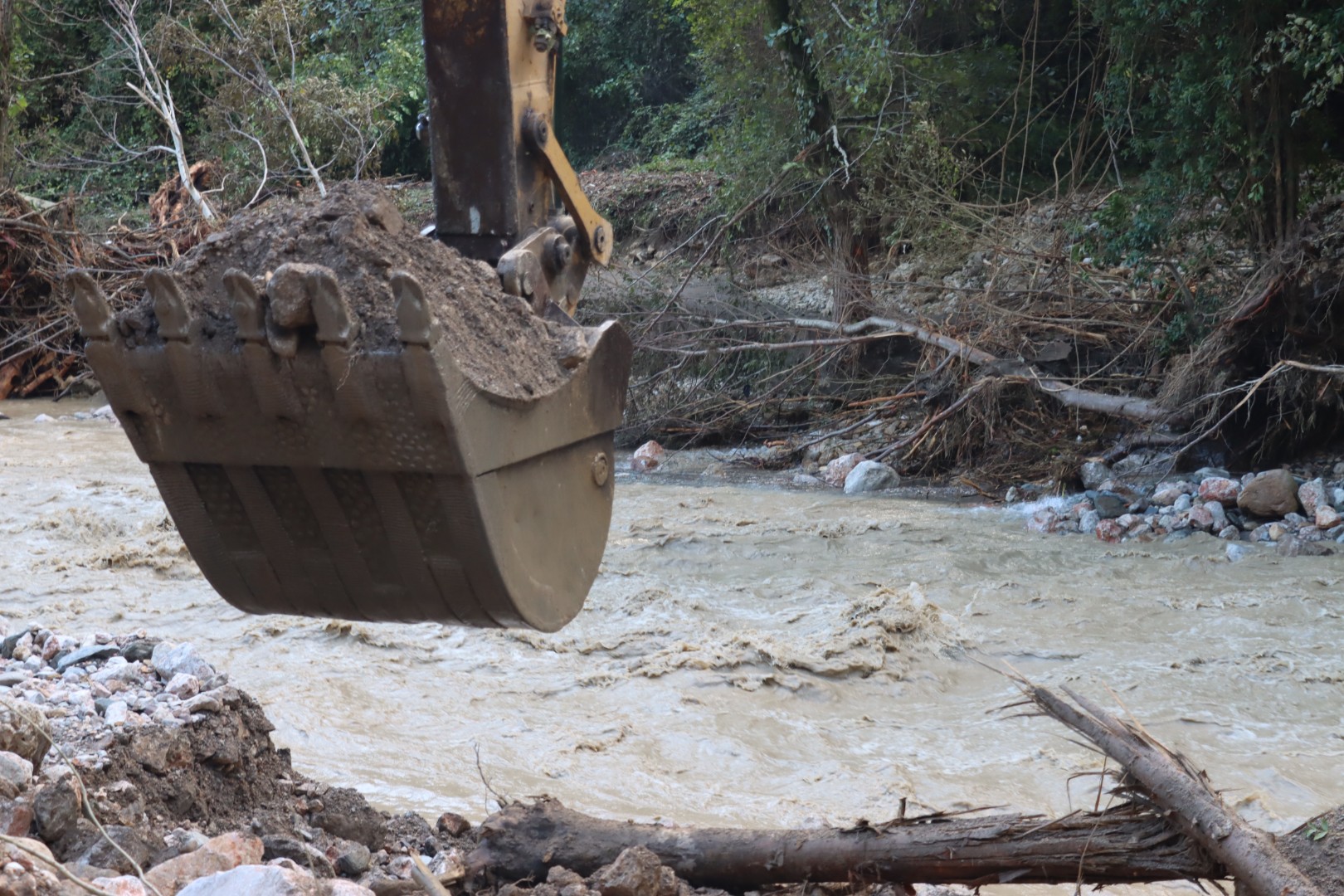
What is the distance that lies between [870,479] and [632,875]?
6.72 meters

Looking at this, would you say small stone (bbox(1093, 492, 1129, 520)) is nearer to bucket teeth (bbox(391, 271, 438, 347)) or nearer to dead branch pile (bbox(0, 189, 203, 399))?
bucket teeth (bbox(391, 271, 438, 347))

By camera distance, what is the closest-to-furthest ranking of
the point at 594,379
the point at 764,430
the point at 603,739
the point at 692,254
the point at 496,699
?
1. the point at 594,379
2. the point at 603,739
3. the point at 496,699
4. the point at 764,430
5. the point at 692,254

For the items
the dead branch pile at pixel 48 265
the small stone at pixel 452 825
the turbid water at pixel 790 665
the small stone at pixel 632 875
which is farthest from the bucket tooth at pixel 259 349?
the dead branch pile at pixel 48 265

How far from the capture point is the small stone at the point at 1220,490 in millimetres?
7699

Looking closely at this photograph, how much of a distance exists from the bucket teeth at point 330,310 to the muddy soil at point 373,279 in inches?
1.2

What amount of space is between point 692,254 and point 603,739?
822 cm

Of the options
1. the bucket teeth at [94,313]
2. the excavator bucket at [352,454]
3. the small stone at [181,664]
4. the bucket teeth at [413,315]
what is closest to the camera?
the bucket teeth at [413,315]

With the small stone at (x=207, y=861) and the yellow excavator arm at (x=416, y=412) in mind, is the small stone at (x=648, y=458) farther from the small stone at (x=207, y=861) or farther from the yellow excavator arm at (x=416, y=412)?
the small stone at (x=207, y=861)

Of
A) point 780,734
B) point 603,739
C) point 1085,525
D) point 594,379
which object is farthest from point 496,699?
point 1085,525

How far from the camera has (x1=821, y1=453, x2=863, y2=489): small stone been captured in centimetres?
952

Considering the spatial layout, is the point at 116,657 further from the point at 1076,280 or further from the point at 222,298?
the point at 1076,280

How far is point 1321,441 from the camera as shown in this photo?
8.32m

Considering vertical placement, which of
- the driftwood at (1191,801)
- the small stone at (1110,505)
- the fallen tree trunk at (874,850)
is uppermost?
the driftwood at (1191,801)

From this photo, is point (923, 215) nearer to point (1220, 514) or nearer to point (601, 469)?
point (1220, 514)
